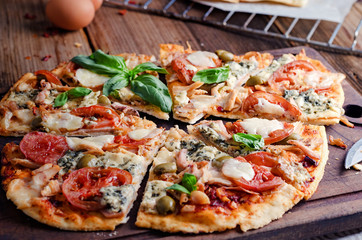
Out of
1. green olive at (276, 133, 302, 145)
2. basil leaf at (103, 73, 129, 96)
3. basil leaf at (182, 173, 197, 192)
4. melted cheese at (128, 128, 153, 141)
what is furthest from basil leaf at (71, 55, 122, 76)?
green olive at (276, 133, 302, 145)

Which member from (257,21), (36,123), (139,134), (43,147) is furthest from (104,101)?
(257,21)

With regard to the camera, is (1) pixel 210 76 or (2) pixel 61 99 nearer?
(2) pixel 61 99

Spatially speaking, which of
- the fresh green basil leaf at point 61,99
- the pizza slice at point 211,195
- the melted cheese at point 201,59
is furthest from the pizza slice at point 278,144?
the fresh green basil leaf at point 61,99

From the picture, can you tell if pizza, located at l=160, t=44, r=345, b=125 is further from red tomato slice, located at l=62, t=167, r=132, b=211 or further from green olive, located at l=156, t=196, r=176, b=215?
green olive, located at l=156, t=196, r=176, b=215

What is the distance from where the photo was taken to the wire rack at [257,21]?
7254mm

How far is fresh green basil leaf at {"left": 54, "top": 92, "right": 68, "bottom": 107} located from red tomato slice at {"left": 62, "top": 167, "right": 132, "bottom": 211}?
1064 mm

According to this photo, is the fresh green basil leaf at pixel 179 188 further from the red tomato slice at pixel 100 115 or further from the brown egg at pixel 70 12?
the brown egg at pixel 70 12

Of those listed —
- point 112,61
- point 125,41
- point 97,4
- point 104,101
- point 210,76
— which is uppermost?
point 210,76

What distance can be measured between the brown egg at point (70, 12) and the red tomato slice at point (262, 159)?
141 inches

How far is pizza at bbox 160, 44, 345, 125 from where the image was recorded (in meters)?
4.91

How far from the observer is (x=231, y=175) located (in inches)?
157

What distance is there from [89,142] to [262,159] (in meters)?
1.55

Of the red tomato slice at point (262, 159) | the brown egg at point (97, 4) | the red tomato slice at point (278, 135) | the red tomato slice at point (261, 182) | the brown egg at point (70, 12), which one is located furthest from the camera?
the brown egg at point (97, 4)

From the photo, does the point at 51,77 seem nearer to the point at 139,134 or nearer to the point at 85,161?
the point at 139,134
